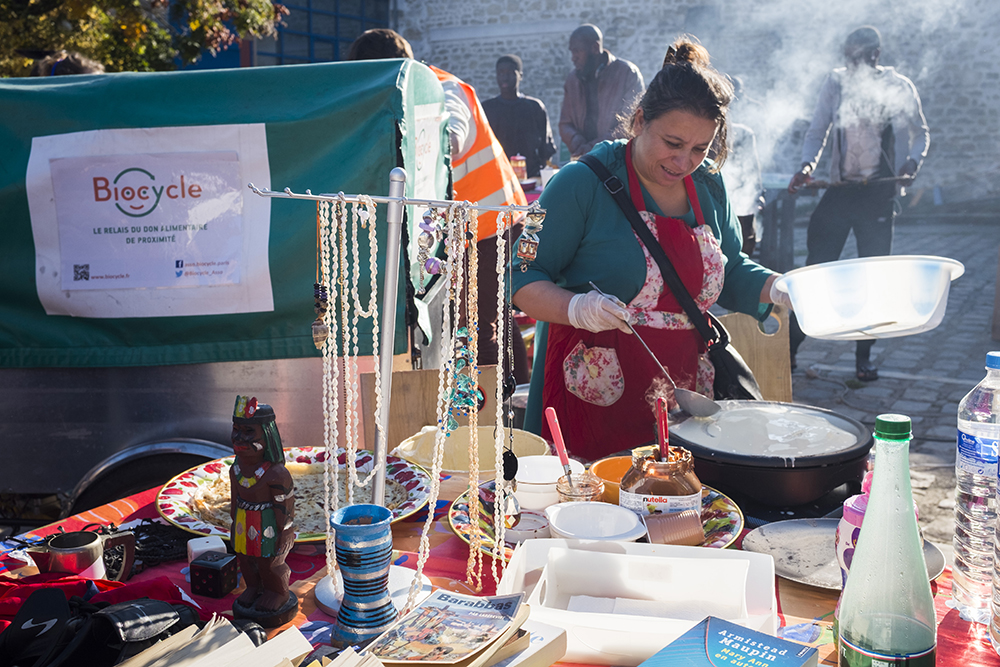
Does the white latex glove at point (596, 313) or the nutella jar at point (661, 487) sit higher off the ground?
the white latex glove at point (596, 313)

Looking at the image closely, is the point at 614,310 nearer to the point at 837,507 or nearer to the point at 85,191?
the point at 837,507

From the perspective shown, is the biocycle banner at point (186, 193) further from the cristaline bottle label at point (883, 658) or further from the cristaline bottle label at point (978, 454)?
the cristaline bottle label at point (883, 658)

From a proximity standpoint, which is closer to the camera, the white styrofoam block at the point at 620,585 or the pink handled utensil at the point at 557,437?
the white styrofoam block at the point at 620,585

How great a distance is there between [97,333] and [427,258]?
206cm

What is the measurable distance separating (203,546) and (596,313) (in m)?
1.23

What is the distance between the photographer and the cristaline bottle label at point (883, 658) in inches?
38.4

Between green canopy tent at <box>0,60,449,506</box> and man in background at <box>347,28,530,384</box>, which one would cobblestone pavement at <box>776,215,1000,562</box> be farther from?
green canopy tent at <box>0,60,449,506</box>

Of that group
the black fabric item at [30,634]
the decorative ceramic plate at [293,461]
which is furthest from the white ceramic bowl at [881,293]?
Result: the black fabric item at [30,634]

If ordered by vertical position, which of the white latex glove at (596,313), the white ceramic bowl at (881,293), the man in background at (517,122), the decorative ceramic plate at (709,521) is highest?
the man in background at (517,122)

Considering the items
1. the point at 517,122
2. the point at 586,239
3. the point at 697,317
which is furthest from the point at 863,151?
the point at 586,239

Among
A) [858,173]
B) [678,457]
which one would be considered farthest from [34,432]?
[858,173]

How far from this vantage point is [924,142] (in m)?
6.51

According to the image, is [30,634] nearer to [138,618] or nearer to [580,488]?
[138,618]

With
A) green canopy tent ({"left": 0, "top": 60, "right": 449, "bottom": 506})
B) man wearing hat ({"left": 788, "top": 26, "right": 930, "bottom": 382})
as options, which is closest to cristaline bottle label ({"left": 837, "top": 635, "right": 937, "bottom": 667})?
green canopy tent ({"left": 0, "top": 60, "right": 449, "bottom": 506})
